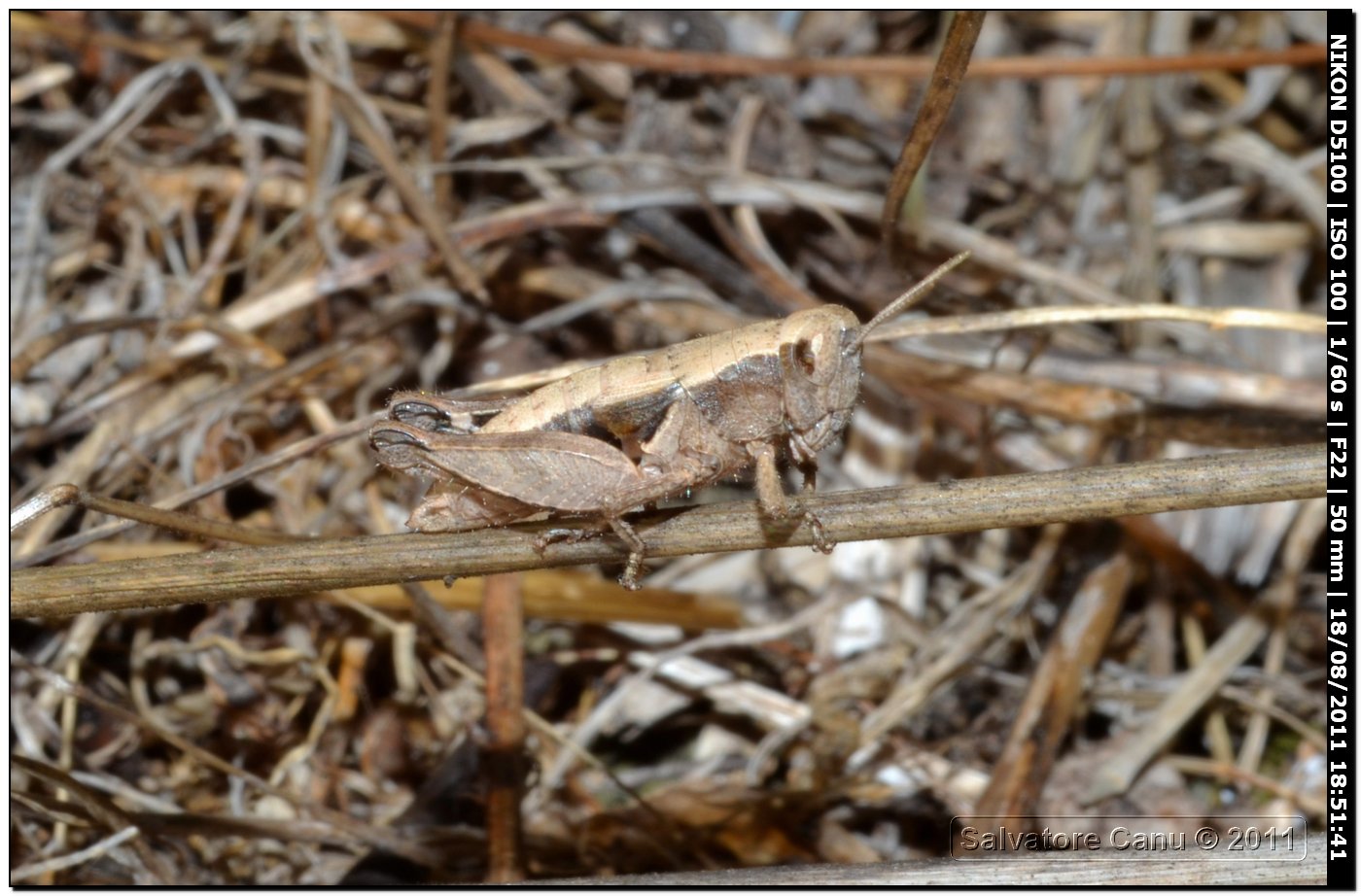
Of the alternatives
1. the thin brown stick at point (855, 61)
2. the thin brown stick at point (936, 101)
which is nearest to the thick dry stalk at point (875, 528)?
the thin brown stick at point (936, 101)

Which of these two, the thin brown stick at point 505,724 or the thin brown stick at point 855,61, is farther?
the thin brown stick at point 855,61

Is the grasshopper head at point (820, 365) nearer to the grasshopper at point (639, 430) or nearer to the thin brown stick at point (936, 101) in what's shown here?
the grasshopper at point (639, 430)

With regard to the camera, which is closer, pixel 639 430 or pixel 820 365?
pixel 820 365

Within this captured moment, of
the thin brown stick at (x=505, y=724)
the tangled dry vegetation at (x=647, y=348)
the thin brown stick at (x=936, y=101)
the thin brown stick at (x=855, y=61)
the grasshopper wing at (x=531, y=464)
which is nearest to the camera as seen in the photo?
the grasshopper wing at (x=531, y=464)

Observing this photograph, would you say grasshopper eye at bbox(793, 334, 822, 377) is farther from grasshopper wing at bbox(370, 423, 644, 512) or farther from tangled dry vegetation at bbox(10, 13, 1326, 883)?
tangled dry vegetation at bbox(10, 13, 1326, 883)

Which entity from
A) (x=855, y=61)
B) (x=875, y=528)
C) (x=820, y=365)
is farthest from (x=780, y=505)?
(x=855, y=61)

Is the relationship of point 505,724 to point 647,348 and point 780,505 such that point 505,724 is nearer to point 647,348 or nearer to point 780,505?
point 780,505

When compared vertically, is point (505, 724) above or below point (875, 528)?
below
